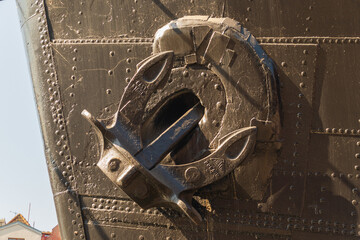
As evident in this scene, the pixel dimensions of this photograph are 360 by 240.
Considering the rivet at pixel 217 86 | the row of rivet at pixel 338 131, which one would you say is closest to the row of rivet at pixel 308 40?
the rivet at pixel 217 86

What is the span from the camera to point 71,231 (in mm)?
4008

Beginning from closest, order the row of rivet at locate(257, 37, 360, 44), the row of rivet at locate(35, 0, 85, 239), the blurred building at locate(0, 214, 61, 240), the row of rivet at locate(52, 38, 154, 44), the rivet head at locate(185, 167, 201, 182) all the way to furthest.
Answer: the rivet head at locate(185, 167, 201, 182) → the row of rivet at locate(257, 37, 360, 44) → the row of rivet at locate(52, 38, 154, 44) → the row of rivet at locate(35, 0, 85, 239) → the blurred building at locate(0, 214, 61, 240)

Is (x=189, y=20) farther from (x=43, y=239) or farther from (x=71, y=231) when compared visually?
(x=43, y=239)

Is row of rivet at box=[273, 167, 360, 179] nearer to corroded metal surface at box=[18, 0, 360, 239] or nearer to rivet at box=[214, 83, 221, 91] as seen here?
corroded metal surface at box=[18, 0, 360, 239]

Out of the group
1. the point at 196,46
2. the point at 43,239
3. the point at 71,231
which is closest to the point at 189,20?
the point at 196,46

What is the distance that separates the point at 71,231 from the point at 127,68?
4.58 feet

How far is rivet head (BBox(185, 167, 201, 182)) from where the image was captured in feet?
10.2

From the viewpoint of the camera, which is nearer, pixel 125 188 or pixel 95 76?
pixel 125 188

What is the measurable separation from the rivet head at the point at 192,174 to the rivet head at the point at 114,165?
17.1 inches

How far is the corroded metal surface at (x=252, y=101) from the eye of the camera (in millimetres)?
3289

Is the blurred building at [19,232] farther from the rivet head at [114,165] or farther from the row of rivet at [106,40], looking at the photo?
the rivet head at [114,165]

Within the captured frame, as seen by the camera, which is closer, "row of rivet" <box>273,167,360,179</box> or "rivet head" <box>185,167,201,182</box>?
"rivet head" <box>185,167,201,182</box>

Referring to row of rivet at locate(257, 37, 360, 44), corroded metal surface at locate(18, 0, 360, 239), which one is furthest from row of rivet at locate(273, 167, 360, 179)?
row of rivet at locate(257, 37, 360, 44)

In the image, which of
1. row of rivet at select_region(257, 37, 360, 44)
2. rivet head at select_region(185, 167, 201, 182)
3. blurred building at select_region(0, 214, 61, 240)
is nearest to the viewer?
rivet head at select_region(185, 167, 201, 182)
